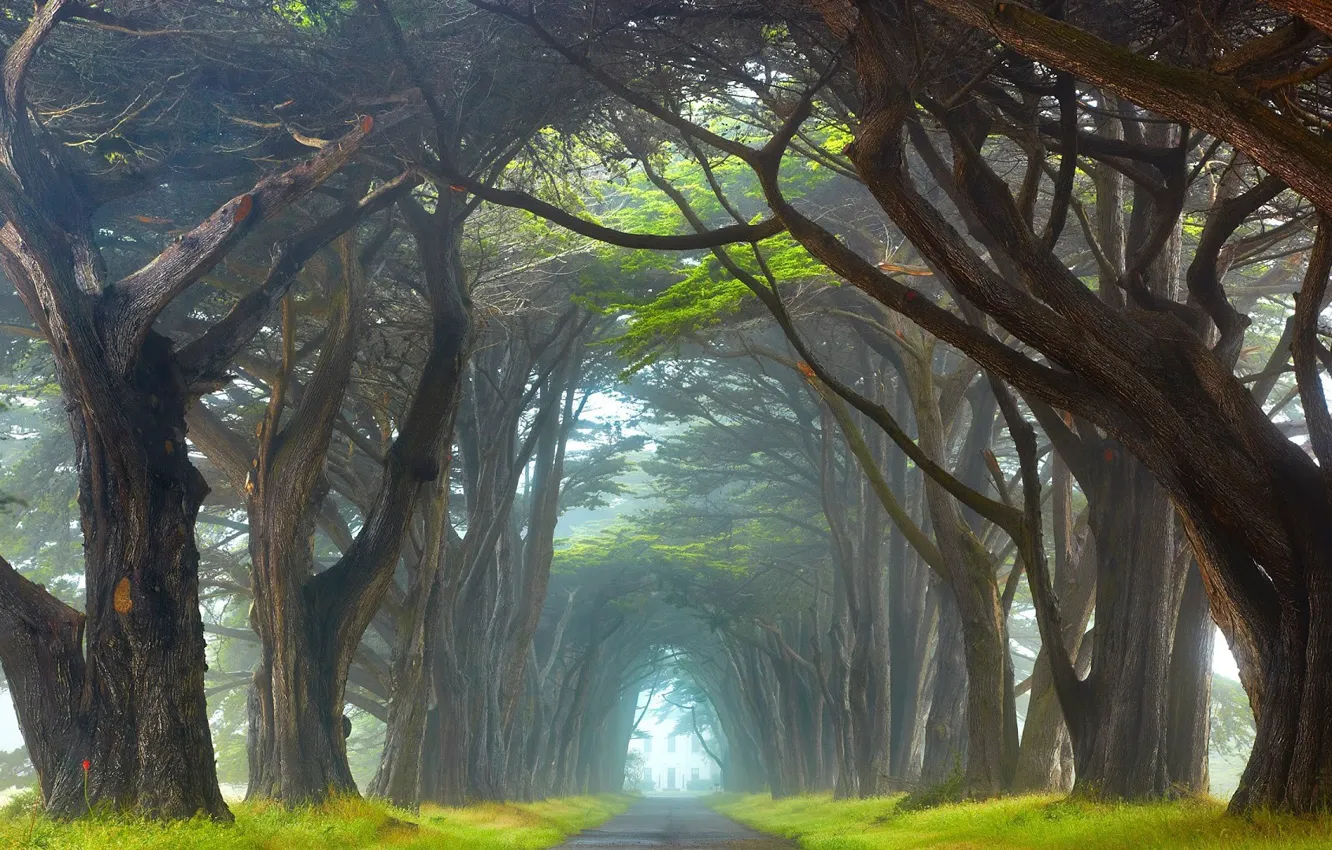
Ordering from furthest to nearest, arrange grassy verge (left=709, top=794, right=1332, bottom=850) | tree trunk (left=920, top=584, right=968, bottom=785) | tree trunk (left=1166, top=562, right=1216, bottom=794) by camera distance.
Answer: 1. tree trunk (left=920, top=584, right=968, bottom=785)
2. tree trunk (left=1166, top=562, right=1216, bottom=794)
3. grassy verge (left=709, top=794, right=1332, bottom=850)

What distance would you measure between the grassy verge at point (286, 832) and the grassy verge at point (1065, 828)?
3620 mm

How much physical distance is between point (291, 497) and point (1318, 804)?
8700 mm

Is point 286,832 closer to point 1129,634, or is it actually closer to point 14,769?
point 1129,634

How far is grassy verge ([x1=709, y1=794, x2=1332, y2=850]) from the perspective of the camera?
6.16 m

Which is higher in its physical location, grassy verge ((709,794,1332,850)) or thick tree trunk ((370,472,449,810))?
thick tree trunk ((370,472,449,810))

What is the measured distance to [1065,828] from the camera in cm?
823

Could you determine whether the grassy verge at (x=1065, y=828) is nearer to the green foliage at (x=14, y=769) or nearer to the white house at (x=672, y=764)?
the green foliage at (x=14, y=769)

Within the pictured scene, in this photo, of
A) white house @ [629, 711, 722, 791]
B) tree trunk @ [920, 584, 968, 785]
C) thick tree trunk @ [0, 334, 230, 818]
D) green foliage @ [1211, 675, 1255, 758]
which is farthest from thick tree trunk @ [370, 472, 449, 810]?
white house @ [629, 711, 722, 791]

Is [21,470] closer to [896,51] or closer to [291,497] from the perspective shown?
[291,497]

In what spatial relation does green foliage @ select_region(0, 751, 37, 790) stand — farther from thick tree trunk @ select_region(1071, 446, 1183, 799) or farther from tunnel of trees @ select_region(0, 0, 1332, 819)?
thick tree trunk @ select_region(1071, 446, 1183, 799)

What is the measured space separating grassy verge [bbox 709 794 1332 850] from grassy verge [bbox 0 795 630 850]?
3.62 metres

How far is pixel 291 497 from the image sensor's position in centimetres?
1113

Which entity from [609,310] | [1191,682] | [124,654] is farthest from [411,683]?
[1191,682]

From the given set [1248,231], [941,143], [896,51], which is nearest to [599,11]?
[896,51]
